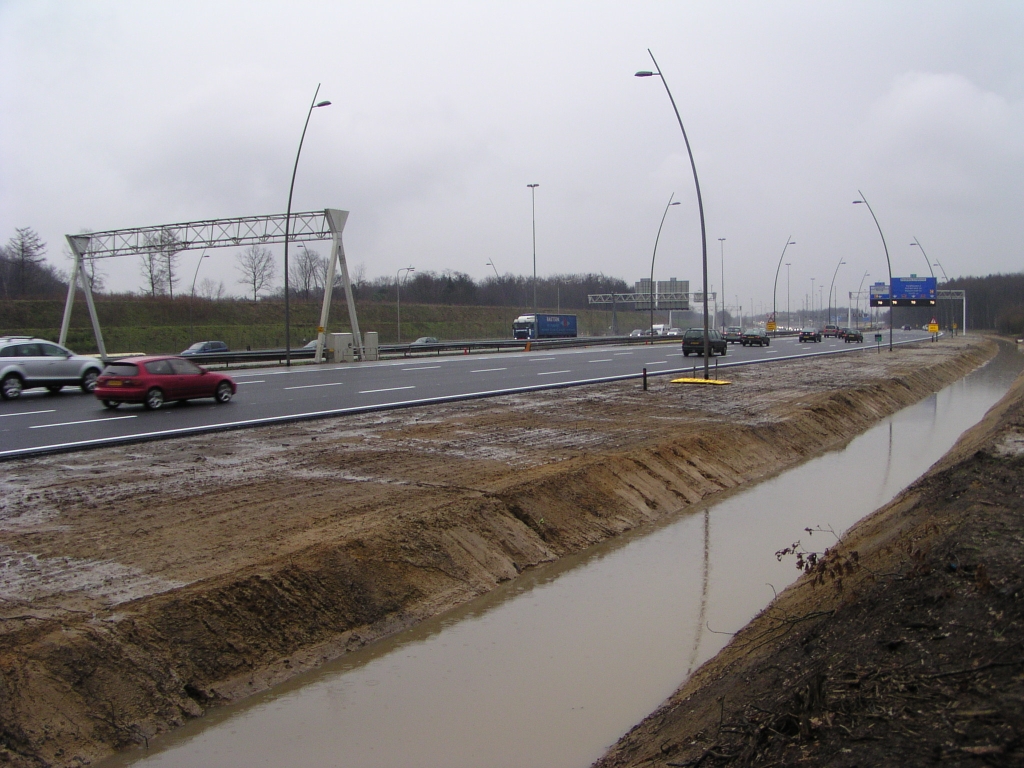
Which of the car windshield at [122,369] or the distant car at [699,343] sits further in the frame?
the distant car at [699,343]

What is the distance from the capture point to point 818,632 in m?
5.84

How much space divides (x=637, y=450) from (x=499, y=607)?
6884 millimetres

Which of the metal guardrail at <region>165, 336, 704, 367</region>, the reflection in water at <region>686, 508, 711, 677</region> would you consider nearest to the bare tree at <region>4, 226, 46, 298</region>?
the metal guardrail at <region>165, 336, 704, 367</region>

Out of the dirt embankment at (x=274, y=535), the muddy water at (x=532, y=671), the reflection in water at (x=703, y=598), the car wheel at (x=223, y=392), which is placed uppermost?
the car wheel at (x=223, y=392)

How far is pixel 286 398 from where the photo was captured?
2334 centimetres

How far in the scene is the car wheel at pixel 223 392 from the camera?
22500 mm

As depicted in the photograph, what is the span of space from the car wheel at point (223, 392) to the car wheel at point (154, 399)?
1675 millimetres

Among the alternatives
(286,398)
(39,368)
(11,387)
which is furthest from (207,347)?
(286,398)

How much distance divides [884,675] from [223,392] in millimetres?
20688

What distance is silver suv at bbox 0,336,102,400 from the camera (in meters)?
23.5

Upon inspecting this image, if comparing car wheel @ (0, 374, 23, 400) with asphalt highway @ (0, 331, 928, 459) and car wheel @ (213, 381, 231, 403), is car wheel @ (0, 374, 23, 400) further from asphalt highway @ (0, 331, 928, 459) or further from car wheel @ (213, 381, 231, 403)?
car wheel @ (213, 381, 231, 403)

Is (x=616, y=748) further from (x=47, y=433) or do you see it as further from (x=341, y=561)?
(x=47, y=433)

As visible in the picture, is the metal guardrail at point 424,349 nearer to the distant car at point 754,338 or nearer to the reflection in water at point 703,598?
the distant car at point 754,338

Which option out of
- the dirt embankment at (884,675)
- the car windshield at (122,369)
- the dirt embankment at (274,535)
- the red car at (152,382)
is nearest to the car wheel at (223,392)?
the red car at (152,382)
